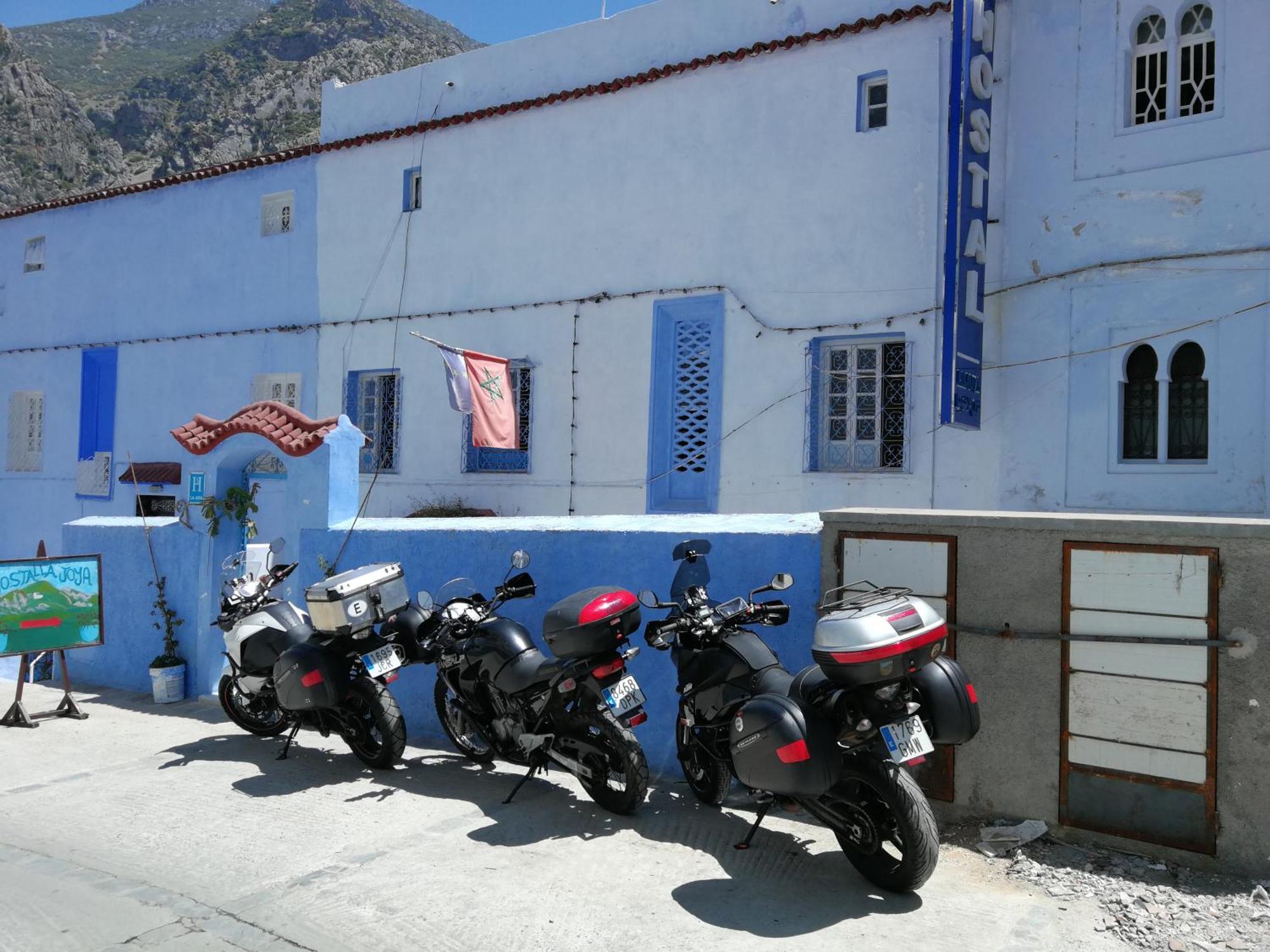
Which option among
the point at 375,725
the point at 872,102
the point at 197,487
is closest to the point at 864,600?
the point at 375,725

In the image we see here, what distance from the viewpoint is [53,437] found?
1808cm

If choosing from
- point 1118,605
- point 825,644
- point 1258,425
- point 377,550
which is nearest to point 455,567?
point 377,550

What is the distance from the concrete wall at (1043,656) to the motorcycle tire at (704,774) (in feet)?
3.94

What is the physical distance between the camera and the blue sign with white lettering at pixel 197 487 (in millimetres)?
9094

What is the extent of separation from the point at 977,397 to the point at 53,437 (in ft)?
51.1

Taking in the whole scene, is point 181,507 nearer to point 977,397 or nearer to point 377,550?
point 377,550

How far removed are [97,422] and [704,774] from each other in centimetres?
1545

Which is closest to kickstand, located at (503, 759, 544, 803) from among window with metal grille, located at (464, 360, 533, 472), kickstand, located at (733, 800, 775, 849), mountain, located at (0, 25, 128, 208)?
kickstand, located at (733, 800, 775, 849)

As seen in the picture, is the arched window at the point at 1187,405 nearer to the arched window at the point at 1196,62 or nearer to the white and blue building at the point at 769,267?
the white and blue building at the point at 769,267

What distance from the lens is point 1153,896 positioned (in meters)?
4.38

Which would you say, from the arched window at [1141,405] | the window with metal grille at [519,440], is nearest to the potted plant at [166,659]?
the window with metal grille at [519,440]

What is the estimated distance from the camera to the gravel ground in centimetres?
405

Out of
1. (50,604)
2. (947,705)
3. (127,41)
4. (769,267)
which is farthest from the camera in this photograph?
(127,41)

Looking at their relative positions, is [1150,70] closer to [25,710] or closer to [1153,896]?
[1153,896]
